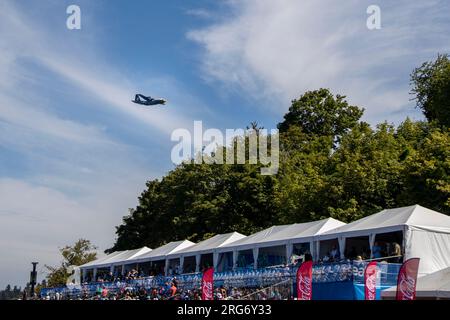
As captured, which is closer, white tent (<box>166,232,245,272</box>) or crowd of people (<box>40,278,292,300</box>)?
crowd of people (<box>40,278,292,300</box>)

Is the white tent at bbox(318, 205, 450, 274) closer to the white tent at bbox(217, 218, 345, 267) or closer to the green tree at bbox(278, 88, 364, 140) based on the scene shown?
the white tent at bbox(217, 218, 345, 267)

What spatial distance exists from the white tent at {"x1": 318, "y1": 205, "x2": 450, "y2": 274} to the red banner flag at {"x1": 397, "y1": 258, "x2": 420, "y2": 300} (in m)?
7.27

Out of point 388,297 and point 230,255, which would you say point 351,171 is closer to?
point 230,255

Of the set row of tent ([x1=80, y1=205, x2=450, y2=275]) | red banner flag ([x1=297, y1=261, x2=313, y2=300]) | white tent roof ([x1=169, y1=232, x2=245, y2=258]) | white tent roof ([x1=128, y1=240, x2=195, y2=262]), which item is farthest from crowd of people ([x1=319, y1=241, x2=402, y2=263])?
white tent roof ([x1=128, y1=240, x2=195, y2=262])

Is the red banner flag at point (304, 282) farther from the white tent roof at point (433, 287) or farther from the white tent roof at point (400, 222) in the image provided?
the white tent roof at point (400, 222)

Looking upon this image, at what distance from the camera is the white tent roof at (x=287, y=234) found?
30172mm

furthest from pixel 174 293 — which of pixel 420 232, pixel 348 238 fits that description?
pixel 420 232

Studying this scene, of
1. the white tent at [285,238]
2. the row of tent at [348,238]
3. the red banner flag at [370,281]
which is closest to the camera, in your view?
the red banner flag at [370,281]

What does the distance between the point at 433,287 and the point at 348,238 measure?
7.93m

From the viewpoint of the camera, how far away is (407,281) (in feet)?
56.1

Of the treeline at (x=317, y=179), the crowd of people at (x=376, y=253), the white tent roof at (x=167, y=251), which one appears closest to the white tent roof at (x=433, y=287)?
the crowd of people at (x=376, y=253)

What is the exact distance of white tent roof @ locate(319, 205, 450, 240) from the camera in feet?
81.8

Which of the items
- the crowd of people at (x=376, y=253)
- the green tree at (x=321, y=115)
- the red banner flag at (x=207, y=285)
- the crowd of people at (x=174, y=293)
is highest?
the green tree at (x=321, y=115)
